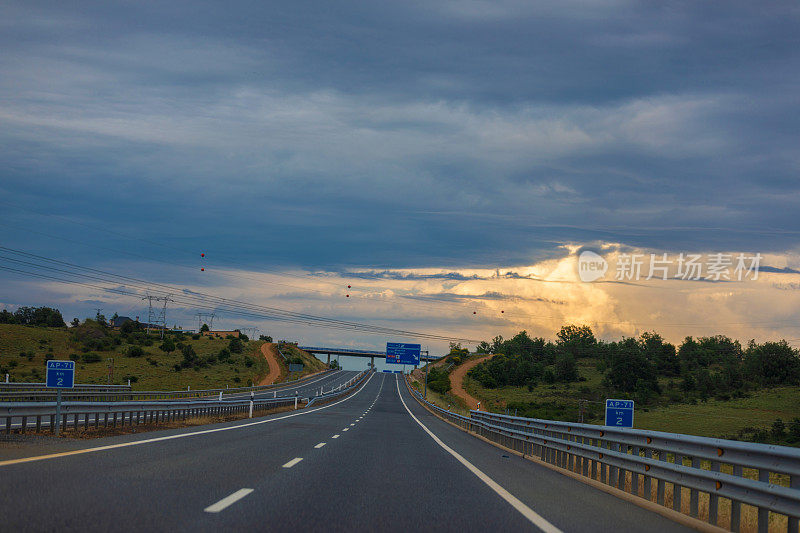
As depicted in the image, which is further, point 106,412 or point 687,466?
point 106,412

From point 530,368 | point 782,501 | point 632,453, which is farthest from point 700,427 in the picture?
point 782,501

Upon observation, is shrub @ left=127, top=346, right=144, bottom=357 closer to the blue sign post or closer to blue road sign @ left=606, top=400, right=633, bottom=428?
the blue sign post

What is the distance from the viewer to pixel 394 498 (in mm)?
9969

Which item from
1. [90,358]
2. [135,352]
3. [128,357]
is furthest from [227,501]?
[135,352]

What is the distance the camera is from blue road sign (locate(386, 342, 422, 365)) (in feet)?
342

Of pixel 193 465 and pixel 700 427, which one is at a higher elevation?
pixel 193 465

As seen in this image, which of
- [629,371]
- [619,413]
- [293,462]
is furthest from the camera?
[629,371]

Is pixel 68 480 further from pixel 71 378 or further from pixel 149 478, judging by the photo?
pixel 71 378

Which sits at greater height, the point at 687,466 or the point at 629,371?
the point at 687,466

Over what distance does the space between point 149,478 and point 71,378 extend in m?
8.75

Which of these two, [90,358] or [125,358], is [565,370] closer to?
[125,358]

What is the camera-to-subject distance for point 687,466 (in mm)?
Result: 12797

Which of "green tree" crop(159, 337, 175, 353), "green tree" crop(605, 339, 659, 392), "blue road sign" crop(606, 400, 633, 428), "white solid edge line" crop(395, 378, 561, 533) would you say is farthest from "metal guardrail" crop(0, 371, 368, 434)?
"green tree" crop(605, 339, 659, 392)

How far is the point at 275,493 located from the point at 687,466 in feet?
24.1
